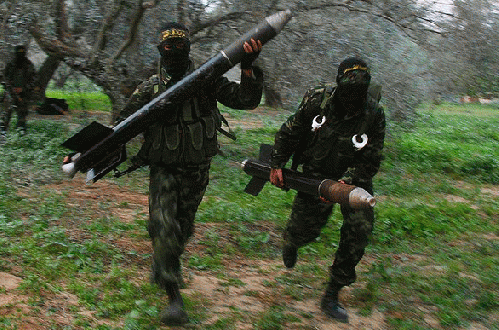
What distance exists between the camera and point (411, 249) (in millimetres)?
7273

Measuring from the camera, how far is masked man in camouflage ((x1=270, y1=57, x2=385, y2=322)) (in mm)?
4625

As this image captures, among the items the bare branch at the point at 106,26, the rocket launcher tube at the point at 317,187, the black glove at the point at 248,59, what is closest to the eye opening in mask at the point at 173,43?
the black glove at the point at 248,59

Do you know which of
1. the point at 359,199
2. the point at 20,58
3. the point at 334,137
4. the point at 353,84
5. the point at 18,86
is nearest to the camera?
the point at 359,199

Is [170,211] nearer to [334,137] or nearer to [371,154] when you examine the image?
[334,137]

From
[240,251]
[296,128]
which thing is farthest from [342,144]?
[240,251]

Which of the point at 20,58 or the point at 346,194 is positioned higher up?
the point at 346,194

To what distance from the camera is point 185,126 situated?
442 cm

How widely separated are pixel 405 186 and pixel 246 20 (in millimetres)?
3864

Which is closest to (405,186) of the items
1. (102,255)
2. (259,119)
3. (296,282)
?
(296,282)

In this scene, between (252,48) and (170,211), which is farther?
(170,211)

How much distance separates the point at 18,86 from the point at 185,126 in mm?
8810

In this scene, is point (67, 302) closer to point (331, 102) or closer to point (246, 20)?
point (331, 102)

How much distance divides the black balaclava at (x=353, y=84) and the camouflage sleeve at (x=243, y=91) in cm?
68

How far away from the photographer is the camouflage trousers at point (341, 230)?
4832 mm
